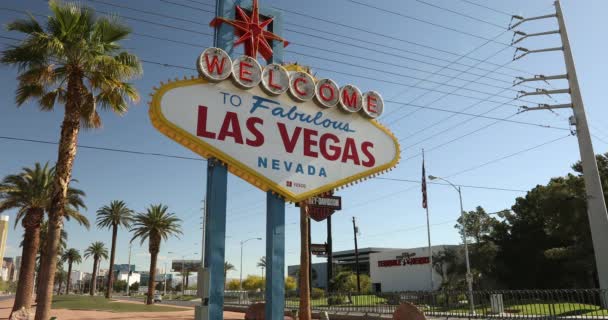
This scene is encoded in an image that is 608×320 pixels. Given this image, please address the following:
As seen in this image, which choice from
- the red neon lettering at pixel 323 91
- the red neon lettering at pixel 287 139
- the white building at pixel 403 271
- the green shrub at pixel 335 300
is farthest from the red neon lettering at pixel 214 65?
the white building at pixel 403 271

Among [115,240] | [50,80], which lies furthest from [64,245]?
[50,80]

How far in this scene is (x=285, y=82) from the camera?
484 inches

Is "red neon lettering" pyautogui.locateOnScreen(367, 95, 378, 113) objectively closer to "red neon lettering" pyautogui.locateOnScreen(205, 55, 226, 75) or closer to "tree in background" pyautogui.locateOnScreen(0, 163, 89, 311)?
"red neon lettering" pyautogui.locateOnScreen(205, 55, 226, 75)

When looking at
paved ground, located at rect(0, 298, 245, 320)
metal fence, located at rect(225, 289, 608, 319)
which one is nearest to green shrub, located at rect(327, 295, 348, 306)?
metal fence, located at rect(225, 289, 608, 319)

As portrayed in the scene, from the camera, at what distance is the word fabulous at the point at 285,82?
11297 mm

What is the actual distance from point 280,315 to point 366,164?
15.5ft

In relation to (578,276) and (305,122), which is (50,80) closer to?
(305,122)

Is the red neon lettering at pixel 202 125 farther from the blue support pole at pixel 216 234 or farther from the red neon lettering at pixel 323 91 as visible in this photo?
the red neon lettering at pixel 323 91

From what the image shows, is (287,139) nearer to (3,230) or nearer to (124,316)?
(124,316)

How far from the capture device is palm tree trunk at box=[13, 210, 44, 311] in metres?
28.0

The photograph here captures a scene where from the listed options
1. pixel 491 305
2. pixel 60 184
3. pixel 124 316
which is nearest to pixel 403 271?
pixel 491 305

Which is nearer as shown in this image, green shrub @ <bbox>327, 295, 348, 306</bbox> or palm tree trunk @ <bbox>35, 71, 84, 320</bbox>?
palm tree trunk @ <bbox>35, 71, 84, 320</bbox>

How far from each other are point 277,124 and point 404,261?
60904 millimetres

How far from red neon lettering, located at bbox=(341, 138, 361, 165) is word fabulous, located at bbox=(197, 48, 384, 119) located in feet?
3.00
